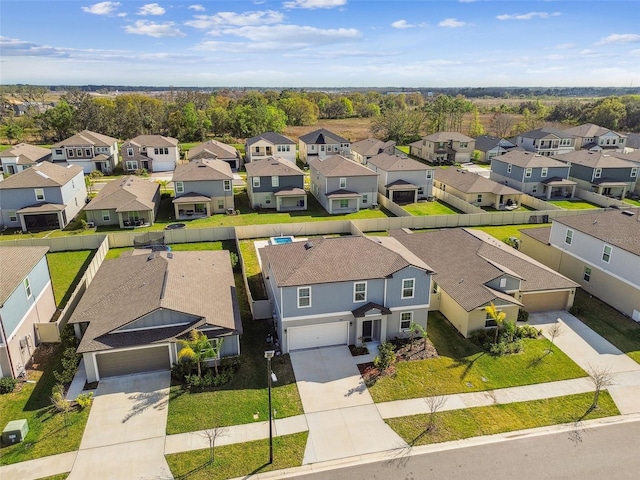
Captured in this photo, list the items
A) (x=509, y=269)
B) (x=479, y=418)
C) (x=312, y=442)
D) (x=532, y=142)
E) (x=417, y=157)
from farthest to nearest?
1. (x=417, y=157)
2. (x=532, y=142)
3. (x=509, y=269)
4. (x=479, y=418)
5. (x=312, y=442)

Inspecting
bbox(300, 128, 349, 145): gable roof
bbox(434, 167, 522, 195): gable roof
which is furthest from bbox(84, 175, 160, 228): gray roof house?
bbox(434, 167, 522, 195): gable roof

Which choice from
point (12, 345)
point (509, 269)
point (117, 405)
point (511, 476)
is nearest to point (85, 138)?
point (12, 345)

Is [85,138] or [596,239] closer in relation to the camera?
[596,239]

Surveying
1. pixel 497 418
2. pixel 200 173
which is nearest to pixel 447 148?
pixel 200 173

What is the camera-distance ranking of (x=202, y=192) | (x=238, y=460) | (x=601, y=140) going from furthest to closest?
(x=601, y=140) < (x=202, y=192) < (x=238, y=460)

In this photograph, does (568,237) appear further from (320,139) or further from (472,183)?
(320,139)

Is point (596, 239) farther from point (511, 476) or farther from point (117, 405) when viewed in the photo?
point (117, 405)
